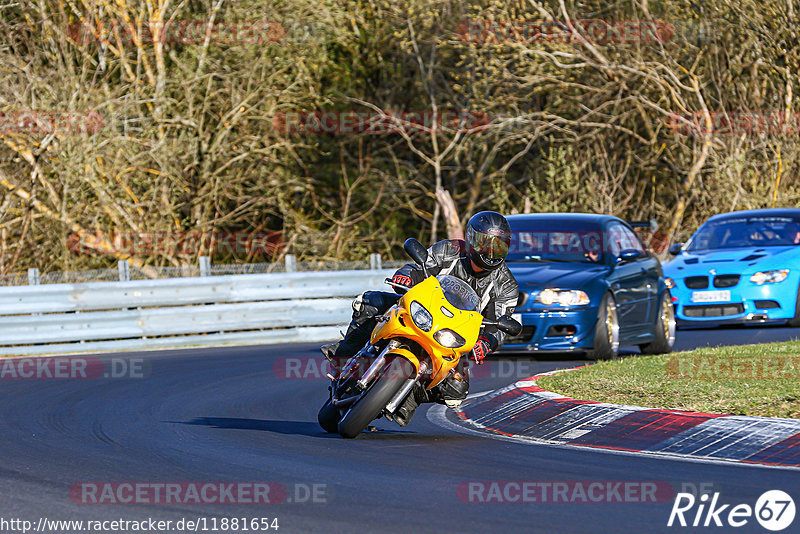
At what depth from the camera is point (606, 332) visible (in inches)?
584

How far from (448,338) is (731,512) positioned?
2643 mm

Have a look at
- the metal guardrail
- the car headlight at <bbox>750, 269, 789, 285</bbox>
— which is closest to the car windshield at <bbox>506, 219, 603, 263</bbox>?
the car headlight at <bbox>750, 269, 789, 285</bbox>

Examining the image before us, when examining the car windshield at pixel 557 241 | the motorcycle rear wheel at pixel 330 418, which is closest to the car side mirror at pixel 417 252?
the motorcycle rear wheel at pixel 330 418

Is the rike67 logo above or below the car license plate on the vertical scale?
above

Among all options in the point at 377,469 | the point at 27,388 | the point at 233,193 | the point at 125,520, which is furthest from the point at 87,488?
the point at 233,193

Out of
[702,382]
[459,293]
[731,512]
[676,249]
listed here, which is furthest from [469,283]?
[676,249]

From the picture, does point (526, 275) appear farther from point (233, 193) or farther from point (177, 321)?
point (233, 193)

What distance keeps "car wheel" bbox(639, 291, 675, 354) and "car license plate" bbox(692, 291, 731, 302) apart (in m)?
1.88

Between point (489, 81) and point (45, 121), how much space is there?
10.1 m

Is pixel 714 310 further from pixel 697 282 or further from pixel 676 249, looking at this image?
pixel 676 249

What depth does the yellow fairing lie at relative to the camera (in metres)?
8.60

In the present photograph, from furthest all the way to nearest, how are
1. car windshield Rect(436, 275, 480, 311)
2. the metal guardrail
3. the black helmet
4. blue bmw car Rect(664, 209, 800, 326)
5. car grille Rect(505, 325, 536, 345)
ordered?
the metal guardrail < blue bmw car Rect(664, 209, 800, 326) < car grille Rect(505, 325, 536, 345) < the black helmet < car windshield Rect(436, 275, 480, 311)

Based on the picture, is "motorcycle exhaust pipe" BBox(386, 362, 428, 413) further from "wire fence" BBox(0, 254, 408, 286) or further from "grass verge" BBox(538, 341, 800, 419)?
"wire fence" BBox(0, 254, 408, 286)

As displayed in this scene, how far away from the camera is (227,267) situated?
810 inches
